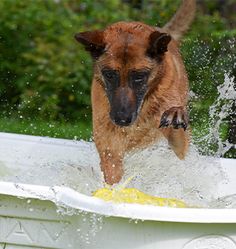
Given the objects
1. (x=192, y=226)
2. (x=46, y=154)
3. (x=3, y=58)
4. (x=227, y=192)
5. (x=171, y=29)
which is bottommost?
(x=192, y=226)

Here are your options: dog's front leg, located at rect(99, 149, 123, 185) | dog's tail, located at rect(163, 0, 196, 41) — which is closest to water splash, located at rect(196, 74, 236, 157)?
dog's tail, located at rect(163, 0, 196, 41)

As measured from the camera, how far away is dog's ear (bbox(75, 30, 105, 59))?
4996 millimetres

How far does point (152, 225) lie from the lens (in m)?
4.04

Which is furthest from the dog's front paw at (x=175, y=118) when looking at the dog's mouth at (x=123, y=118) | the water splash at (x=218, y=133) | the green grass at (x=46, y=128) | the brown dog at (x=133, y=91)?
the green grass at (x=46, y=128)

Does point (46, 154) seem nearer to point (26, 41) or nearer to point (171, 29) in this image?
point (171, 29)

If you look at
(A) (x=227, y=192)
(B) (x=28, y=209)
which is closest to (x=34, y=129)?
(A) (x=227, y=192)

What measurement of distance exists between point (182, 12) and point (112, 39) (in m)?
1.10

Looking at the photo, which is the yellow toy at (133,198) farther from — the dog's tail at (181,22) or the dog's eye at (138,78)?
the dog's tail at (181,22)

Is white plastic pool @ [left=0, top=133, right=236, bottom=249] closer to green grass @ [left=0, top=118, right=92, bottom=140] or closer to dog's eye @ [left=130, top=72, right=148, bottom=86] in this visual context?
dog's eye @ [left=130, top=72, right=148, bottom=86]

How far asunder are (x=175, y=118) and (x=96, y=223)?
0.93 metres

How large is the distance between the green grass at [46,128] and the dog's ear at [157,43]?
92.3 inches

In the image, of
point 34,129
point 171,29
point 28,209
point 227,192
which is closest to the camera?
point 28,209

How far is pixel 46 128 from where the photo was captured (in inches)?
312

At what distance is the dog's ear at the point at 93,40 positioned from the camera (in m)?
5.00
